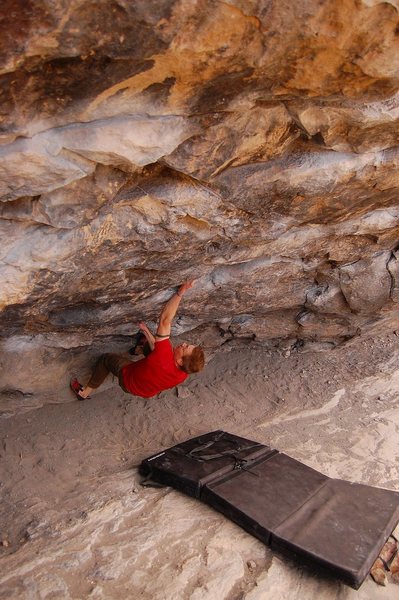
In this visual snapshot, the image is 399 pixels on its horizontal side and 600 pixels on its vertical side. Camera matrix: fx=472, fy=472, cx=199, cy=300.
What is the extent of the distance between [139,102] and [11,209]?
93 centimetres

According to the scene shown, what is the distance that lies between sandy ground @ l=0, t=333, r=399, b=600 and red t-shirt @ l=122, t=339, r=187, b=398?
30.1 inches

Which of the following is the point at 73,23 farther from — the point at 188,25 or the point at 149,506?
the point at 149,506

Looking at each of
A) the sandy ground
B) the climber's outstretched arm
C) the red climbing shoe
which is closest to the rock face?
the climber's outstretched arm

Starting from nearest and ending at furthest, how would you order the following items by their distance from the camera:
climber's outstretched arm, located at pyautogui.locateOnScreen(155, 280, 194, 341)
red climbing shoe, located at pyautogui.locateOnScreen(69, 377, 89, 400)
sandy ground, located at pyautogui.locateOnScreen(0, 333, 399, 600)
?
sandy ground, located at pyautogui.locateOnScreen(0, 333, 399, 600), climber's outstretched arm, located at pyautogui.locateOnScreen(155, 280, 194, 341), red climbing shoe, located at pyautogui.locateOnScreen(69, 377, 89, 400)

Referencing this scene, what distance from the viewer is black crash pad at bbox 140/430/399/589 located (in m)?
3.07

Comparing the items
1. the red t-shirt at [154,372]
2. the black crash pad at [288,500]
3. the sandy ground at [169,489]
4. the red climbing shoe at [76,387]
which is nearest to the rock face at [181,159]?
the red climbing shoe at [76,387]

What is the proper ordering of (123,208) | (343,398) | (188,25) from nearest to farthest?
1. (188,25)
2. (123,208)
3. (343,398)

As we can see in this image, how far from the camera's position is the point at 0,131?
6.47 ft

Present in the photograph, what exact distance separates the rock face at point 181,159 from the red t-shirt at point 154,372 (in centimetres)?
45

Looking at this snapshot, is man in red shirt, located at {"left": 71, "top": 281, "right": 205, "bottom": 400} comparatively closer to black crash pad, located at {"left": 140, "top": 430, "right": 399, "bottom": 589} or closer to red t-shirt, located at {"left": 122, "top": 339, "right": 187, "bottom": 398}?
red t-shirt, located at {"left": 122, "top": 339, "right": 187, "bottom": 398}

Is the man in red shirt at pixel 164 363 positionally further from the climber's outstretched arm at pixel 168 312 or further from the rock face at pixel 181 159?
the rock face at pixel 181 159

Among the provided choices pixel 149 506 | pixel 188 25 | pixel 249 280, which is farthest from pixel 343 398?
pixel 188 25

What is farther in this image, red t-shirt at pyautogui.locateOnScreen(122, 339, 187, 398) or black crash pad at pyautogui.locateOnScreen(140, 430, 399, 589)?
red t-shirt at pyautogui.locateOnScreen(122, 339, 187, 398)

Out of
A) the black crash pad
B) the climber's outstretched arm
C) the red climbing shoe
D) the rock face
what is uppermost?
the rock face
